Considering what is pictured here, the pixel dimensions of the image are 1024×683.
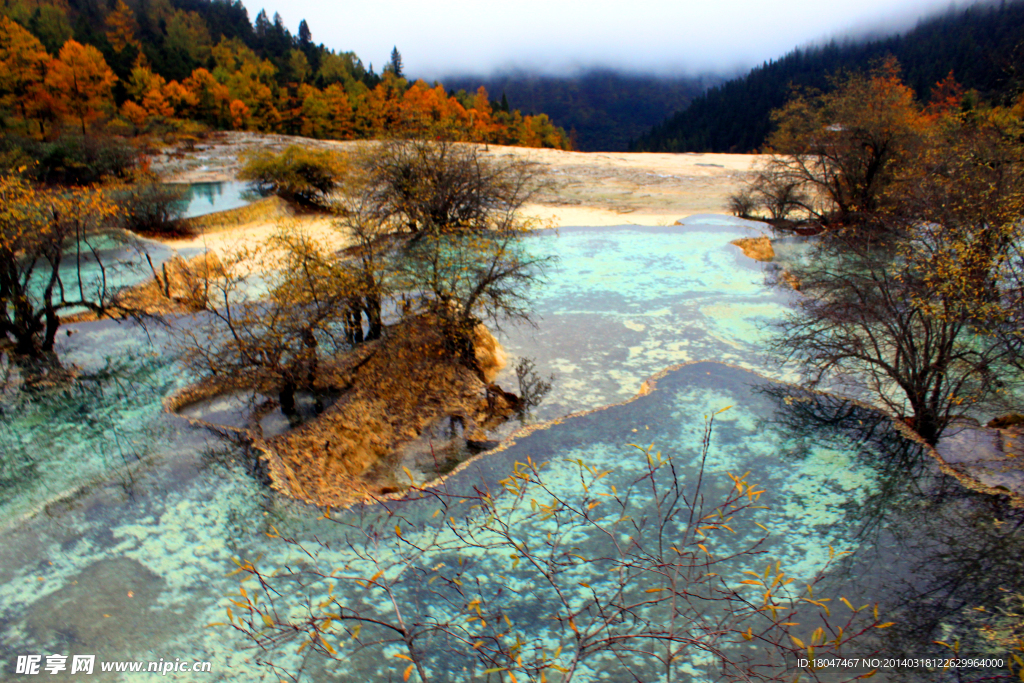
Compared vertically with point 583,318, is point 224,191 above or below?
above

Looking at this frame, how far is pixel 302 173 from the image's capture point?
29.0m

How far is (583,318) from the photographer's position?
16.1 meters

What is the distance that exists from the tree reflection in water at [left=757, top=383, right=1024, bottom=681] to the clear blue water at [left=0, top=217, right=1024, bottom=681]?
0.03m

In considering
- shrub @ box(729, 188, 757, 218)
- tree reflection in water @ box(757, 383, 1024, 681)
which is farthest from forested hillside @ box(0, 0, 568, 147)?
tree reflection in water @ box(757, 383, 1024, 681)

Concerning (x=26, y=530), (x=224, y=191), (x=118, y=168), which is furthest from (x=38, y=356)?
(x=224, y=191)

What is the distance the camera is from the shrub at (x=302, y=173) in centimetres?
2841

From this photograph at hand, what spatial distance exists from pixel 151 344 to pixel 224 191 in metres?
23.8

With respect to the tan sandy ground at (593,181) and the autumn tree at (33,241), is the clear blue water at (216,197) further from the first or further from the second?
the autumn tree at (33,241)

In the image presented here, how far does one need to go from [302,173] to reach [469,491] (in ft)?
81.4

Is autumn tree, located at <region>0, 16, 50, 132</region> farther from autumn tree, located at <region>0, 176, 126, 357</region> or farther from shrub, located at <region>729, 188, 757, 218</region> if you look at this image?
shrub, located at <region>729, 188, 757, 218</region>

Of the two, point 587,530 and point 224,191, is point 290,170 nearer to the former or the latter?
point 224,191

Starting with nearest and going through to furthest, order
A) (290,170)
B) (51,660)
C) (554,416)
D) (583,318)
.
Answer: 1. (51,660)
2. (554,416)
3. (583,318)
4. (290,170)

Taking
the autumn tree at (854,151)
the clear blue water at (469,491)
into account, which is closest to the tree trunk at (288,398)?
the clear blue water at (469,491)

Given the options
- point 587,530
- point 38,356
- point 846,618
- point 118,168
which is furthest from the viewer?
point 118,168
